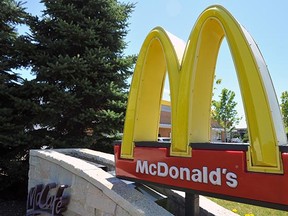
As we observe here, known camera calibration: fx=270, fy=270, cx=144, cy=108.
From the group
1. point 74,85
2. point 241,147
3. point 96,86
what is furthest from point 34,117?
point 241,147

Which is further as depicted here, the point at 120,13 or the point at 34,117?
the point at 120,13

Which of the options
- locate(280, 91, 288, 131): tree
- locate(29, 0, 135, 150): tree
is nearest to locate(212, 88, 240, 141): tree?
locate(280, 91, 288, 131): tree

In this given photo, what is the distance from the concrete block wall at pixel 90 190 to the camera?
Result: 11.3ft

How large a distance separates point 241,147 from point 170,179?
3.43 ft

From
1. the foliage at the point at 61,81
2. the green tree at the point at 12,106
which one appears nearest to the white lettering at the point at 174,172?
the foliage at the point at 61,81

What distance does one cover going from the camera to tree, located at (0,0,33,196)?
21.5ft

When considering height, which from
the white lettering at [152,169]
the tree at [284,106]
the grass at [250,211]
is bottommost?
the grass at [250,211]

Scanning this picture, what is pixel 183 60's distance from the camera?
3574 mm

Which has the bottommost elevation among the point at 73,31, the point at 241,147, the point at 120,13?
the point at 241,147

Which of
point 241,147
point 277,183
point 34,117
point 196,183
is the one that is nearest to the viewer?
point 277,183

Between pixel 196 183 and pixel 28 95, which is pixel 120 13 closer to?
pixel 28 95

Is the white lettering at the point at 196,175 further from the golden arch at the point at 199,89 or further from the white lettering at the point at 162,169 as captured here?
the white lettering at the point at 162,169

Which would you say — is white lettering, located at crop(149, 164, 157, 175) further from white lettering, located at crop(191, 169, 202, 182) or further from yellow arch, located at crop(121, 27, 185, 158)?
white lettering, located at crop(191, 169, 202, 182)

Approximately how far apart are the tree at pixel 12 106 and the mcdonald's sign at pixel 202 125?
361cm
